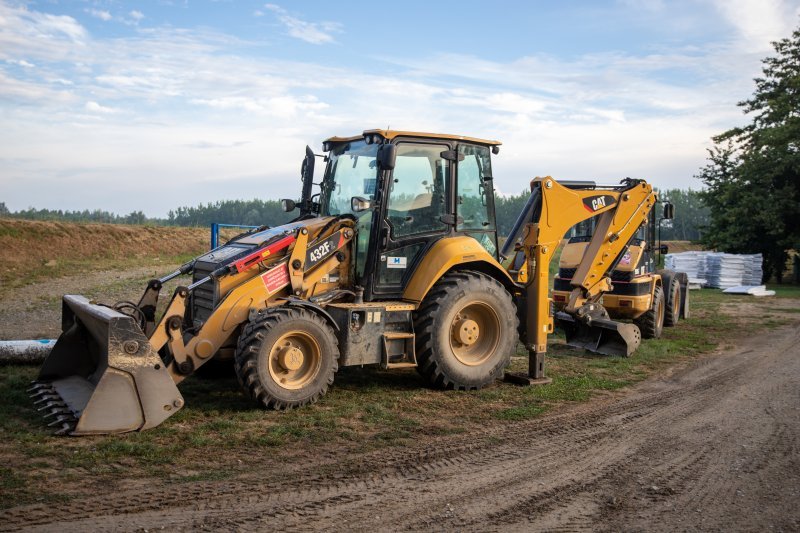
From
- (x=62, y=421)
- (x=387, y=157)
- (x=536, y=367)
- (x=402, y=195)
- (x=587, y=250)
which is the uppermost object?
(x=387, y=157)

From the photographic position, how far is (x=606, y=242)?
11180mm

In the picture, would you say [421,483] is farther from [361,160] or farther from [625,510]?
[361,160]

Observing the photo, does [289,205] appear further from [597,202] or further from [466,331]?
[597,202]

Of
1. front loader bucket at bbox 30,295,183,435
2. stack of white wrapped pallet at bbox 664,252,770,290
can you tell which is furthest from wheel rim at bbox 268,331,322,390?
stack of white wrapped pallet at bbox 664,252,770,290

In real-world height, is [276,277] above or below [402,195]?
below

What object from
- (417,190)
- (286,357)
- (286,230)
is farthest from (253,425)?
(417,190)

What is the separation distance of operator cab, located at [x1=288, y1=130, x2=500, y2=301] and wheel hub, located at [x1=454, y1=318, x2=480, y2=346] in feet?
2.60

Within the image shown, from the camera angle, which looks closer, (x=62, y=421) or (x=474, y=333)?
(x=62, y=421)

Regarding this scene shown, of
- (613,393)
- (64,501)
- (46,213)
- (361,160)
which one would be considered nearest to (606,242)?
(613,393)

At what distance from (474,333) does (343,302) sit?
159 centimetres

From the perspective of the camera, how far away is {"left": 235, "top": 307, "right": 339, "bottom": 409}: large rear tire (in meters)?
6.67

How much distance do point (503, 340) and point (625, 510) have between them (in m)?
3.68

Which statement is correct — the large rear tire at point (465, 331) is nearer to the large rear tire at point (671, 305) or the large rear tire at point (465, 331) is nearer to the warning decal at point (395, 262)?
the warning decal at point (395, 262)

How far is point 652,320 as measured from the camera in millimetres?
12578
